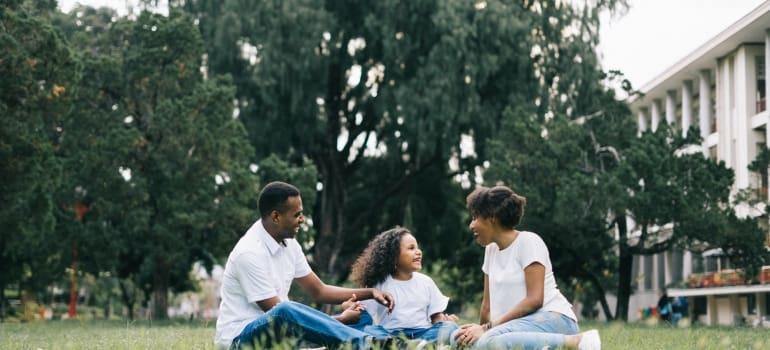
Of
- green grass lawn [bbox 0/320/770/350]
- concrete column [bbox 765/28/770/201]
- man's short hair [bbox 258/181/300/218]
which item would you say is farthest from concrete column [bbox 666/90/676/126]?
man's short hair [bbox 258/181/300/218]

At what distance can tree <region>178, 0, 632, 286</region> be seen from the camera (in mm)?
29344

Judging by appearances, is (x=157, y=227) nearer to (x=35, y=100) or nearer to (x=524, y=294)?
(x=35, y=100)

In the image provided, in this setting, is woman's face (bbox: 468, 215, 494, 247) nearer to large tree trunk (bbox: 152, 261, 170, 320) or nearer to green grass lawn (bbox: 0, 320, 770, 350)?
green grass lawn (bbox: 0, 320, 770, 350)

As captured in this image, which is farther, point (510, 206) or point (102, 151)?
point (102, 151)

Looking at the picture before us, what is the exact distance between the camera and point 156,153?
2805 centimetres

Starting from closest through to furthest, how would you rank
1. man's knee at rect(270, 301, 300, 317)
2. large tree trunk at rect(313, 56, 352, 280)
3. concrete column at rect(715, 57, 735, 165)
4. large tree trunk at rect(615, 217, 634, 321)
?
man's knee at rect(270, 301, 300, 317), large tree trunk at rect(615, 217, 634, 321), large tree trunk at rect(313, 56, 352, 280), concrete column at rect(715, 57, 735, 165)

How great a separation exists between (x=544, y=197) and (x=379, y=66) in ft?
20.2

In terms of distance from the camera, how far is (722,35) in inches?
1761

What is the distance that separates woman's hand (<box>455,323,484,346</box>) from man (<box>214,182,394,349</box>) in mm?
668

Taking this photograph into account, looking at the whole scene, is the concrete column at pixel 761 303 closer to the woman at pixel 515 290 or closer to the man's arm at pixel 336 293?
the man's arm at pixel 336 293

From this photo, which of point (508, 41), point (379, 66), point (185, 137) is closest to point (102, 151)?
point (185, 137)

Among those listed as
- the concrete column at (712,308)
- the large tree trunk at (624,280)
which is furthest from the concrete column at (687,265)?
the large tree trunk at (624,280)

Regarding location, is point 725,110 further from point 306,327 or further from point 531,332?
point 306,327

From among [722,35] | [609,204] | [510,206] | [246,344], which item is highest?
[722,35]
